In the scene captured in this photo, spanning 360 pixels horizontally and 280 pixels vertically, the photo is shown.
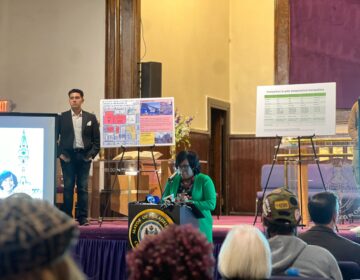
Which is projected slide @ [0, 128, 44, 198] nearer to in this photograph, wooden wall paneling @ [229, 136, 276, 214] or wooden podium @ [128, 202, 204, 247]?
wooden podium @ [128, 202, 204, 247]

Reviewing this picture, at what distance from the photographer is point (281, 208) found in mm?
3176

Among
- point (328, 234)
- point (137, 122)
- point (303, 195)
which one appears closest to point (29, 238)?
point (328, 234)

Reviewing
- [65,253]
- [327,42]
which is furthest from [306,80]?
[65,253]

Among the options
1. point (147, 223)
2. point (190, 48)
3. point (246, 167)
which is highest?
point (190, 48)

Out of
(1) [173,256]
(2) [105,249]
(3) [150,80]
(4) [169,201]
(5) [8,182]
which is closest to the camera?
(1) [173,256]

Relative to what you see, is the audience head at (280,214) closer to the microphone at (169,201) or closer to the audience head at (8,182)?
the microphone at (169,201)

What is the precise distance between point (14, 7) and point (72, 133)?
371cm

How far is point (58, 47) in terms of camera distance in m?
9.88

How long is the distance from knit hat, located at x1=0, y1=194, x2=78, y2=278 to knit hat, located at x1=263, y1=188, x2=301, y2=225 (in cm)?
224

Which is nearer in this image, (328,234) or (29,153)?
(328,234)

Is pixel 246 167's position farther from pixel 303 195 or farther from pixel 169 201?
pixel 169 201

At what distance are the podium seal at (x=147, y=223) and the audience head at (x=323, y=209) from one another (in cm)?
194

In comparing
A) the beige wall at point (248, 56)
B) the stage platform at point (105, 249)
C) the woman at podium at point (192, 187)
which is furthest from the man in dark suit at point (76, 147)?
the beige wall at point (248, 56)

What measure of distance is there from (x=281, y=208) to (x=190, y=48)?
8.24m
